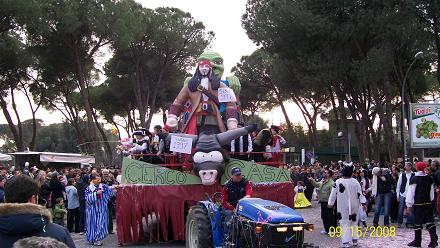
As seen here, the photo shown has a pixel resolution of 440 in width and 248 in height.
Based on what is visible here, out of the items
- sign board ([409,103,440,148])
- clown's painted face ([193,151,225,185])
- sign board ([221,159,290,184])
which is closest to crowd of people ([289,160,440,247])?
sign board ([221,159,290,184])

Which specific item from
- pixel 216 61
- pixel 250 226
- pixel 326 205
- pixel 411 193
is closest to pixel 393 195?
pixel 326 205

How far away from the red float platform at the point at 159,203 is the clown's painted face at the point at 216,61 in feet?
10.8

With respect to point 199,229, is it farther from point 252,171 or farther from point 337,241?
point 337,241

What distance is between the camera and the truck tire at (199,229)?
27.1 ft

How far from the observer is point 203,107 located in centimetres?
1251

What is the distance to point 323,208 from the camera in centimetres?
1273

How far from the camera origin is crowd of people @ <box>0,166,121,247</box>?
3.60m

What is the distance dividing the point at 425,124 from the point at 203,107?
Result: 12033mm

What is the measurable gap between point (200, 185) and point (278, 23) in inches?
666

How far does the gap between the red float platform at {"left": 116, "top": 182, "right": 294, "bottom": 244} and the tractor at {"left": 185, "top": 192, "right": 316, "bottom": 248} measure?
254 centimetres

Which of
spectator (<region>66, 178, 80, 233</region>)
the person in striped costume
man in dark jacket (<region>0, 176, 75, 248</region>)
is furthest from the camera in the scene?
spectator (<region>66, 178, 80, 233</region>)

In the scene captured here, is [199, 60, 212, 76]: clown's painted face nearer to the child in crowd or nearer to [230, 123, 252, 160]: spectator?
[230, 123, 252, 160]: spectator

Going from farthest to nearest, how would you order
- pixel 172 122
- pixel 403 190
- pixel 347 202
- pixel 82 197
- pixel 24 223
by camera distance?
pixel 82 197, pixel 403 190, pixel 172 122, pixel 347 202, pixel 24 223
